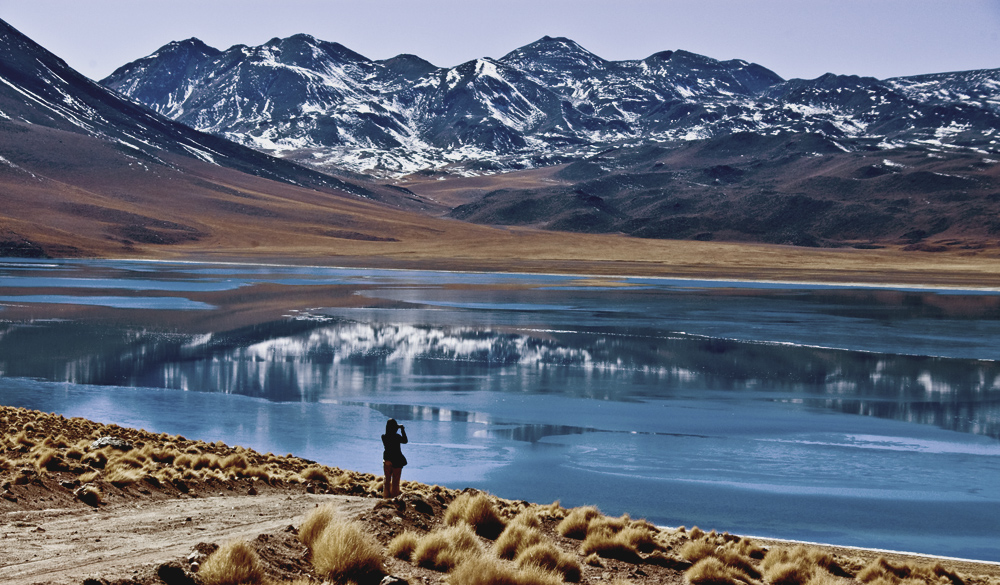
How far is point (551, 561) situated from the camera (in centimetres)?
927

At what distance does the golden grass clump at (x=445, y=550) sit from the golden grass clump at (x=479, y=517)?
1.23 meters

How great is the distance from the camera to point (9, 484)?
36.2ft

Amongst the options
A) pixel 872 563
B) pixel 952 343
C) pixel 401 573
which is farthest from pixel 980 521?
pixel 952 343

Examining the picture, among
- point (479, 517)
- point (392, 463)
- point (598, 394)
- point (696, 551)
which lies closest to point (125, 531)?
point (392, 463)

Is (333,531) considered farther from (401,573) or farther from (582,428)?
(582,428)

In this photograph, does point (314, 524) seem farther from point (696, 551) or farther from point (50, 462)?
point (50, 462)

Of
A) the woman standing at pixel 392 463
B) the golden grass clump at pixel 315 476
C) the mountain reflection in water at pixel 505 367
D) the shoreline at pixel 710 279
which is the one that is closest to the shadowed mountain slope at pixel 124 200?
the shoreline at pixel 710 279

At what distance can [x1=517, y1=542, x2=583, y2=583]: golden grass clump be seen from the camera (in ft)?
29.9

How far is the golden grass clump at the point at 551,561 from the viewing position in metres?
9.11

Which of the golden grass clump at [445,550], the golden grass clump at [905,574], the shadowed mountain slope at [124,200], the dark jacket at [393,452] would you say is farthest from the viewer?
the shadowed mountain slope at [124,200]

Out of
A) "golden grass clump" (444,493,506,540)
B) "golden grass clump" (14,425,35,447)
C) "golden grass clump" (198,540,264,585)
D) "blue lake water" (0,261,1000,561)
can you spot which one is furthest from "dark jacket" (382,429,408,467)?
"golden grass clump" (14,425,35,447)

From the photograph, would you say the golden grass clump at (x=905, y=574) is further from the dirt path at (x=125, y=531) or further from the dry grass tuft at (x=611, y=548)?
the dirt path at (x=125, y=531)

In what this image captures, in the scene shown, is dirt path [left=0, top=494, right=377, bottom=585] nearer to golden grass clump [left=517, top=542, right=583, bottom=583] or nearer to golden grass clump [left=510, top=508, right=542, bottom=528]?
golden grass clump [left=510, top=508, right=542, bottom=528]

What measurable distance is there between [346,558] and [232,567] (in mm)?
1051
